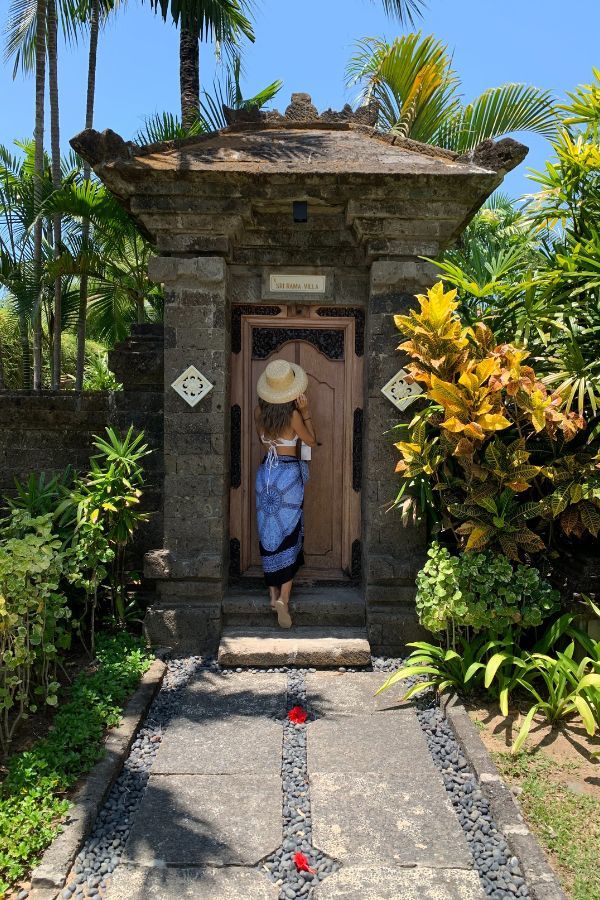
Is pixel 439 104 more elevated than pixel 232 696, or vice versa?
pixel 439 104

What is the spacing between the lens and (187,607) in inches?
206

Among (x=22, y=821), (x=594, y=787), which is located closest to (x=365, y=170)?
(x=594, y=787)

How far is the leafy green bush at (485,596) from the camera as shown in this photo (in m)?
4.32

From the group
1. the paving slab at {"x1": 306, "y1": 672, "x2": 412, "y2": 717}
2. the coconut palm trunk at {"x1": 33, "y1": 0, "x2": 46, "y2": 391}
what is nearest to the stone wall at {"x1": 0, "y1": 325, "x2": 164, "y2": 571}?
the paving slab at {"x1": 306, "y1": 672, "x2": 412, "y2": 717}

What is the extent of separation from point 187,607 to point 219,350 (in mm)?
1928

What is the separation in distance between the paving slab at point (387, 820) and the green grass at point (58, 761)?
46.7 inches

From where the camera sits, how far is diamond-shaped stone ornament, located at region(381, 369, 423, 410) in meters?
5.18

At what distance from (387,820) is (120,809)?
1.27 metres

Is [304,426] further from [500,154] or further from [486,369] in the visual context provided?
[500,154]

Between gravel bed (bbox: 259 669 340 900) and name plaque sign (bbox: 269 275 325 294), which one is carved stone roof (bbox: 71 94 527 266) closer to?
name plaque sign (bbox: 269 275 325 294)

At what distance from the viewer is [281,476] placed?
5355 millimetres

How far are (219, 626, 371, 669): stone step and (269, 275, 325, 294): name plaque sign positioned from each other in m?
2.66

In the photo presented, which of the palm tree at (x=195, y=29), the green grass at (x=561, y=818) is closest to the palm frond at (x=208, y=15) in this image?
the palm tree at (x=195, y=29)

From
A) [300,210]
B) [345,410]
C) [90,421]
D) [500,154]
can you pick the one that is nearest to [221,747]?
[345,410]
